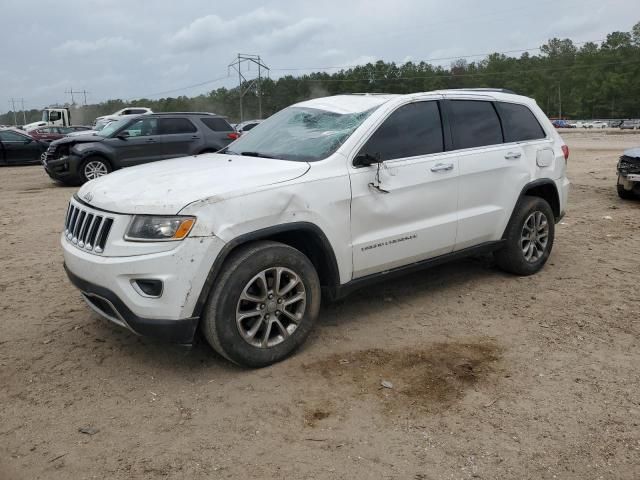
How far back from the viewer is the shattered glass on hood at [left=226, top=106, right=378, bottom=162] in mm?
4109

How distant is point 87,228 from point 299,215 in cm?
134

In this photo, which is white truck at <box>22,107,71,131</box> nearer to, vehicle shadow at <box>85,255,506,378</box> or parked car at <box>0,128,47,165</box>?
parked car at <box>0,128,47,165</box>

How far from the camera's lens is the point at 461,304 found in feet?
15.9

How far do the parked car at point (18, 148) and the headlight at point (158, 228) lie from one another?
706 inches

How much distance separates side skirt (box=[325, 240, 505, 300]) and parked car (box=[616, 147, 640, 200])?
5795 mm

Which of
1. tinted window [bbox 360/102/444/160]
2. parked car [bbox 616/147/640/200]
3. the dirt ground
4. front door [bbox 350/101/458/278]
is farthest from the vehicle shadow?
parked car [bbox 616/147/640/200]

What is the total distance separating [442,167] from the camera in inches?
178

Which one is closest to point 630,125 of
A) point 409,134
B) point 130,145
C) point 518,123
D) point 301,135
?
point 130,145

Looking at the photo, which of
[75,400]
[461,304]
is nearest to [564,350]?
[461,304]

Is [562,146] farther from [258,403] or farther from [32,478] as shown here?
[32,478]

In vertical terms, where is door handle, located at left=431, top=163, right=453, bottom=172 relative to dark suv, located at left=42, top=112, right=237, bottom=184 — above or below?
below

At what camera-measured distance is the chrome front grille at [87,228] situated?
3.41 metres

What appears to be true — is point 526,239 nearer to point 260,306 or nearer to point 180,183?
point 260,306

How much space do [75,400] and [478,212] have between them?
3.41 m
